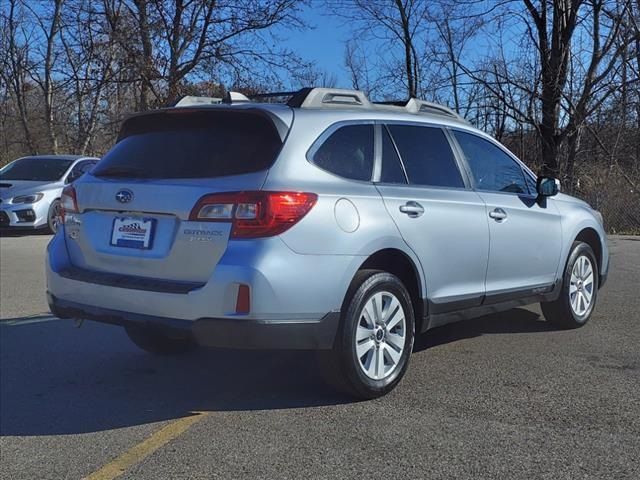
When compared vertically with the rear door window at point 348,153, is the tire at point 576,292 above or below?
below

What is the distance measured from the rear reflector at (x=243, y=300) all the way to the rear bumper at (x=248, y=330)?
0.20 ft

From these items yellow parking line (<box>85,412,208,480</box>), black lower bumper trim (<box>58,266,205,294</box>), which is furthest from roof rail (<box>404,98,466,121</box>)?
yellow parking line (<box>85,412,208,480</box>)

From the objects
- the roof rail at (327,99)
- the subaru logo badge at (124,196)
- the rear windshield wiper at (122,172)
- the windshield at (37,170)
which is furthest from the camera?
the windshield at (37,170)

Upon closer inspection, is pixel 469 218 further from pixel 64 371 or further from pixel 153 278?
pixel 64 371


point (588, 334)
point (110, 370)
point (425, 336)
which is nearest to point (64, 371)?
point (110, 370)

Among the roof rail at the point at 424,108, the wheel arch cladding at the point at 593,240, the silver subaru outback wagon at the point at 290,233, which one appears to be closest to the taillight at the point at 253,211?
the silver subaru outback wagon at the point at 290,233

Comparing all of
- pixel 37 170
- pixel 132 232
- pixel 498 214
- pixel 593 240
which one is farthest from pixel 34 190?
pixel 498 214

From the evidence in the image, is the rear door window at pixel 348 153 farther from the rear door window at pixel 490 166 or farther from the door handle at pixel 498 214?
the door handle at pixel 498 214

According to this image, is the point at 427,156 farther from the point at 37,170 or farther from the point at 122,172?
the point at 37,170

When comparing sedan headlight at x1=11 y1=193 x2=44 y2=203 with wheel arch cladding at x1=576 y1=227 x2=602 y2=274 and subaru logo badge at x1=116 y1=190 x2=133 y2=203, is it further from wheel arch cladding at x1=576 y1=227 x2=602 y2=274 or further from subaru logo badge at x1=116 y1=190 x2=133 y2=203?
wheel arch cladding at x1=576 y1=227 x2=602 y2=274

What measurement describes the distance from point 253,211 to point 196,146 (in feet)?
2.33

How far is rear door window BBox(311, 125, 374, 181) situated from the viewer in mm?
4297

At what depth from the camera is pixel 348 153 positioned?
4473 millimetres

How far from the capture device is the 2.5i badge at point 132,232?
415 centimetres
